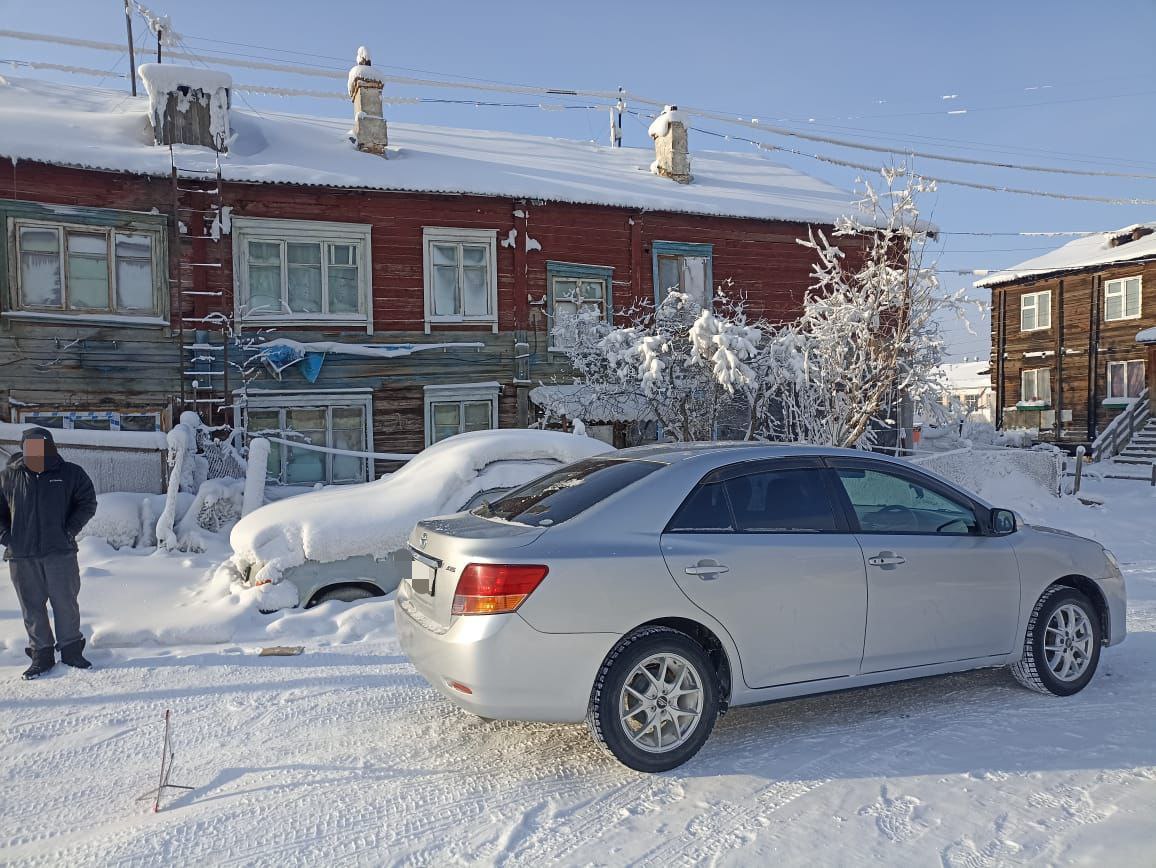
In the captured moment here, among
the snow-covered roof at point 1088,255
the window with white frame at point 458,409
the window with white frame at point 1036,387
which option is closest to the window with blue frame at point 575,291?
the window with white frame at point 458,409

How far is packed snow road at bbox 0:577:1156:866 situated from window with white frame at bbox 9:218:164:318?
9.47m

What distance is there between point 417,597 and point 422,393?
1121 centimetres

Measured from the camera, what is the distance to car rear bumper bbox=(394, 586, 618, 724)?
3.81 meters

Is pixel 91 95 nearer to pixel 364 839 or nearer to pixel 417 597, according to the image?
pixel 417 597

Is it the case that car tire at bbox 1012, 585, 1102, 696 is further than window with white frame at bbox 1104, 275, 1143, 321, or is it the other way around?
window with white frame at bbox 1104, 275, 1143, 321

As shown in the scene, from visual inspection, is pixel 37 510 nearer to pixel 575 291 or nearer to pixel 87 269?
pixel 87 269

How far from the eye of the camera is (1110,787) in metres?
3.79

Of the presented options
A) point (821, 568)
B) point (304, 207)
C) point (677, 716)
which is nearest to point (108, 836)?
point (677, 716)

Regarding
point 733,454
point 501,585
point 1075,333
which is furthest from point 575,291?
point 1075,333

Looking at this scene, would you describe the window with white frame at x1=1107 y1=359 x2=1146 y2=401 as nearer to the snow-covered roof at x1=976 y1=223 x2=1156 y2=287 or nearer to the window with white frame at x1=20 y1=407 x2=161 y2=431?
the snow-covered roof at x1=976 y1=223 x2=1156 y2=287

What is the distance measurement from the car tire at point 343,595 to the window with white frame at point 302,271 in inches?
334

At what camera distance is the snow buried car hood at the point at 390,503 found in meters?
6.87

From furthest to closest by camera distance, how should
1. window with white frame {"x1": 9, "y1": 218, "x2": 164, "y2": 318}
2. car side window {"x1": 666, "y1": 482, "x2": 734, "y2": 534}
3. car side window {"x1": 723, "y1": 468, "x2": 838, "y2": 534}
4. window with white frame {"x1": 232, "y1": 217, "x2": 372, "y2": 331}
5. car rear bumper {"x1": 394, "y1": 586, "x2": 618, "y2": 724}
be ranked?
window with white frame {"x1": 232, "y1": 217, "x2": 372, "y2": 331}
window with white frame {"x1": 9, "y1": 218, "x2": 164, "y2": 318}
car side window {"x1": 723, "y1": 468, "x2": 838, "y2": 534}
car side window {"x1": 666, "y1": 482, "x2": 734, "y2": 534}
car rear bumper {"x1": 394, "y1": 586, "x2": 618, "y2": 724}

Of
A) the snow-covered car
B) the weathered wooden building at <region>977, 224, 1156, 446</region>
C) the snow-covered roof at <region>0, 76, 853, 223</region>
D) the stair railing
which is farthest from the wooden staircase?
the snow-covered car
